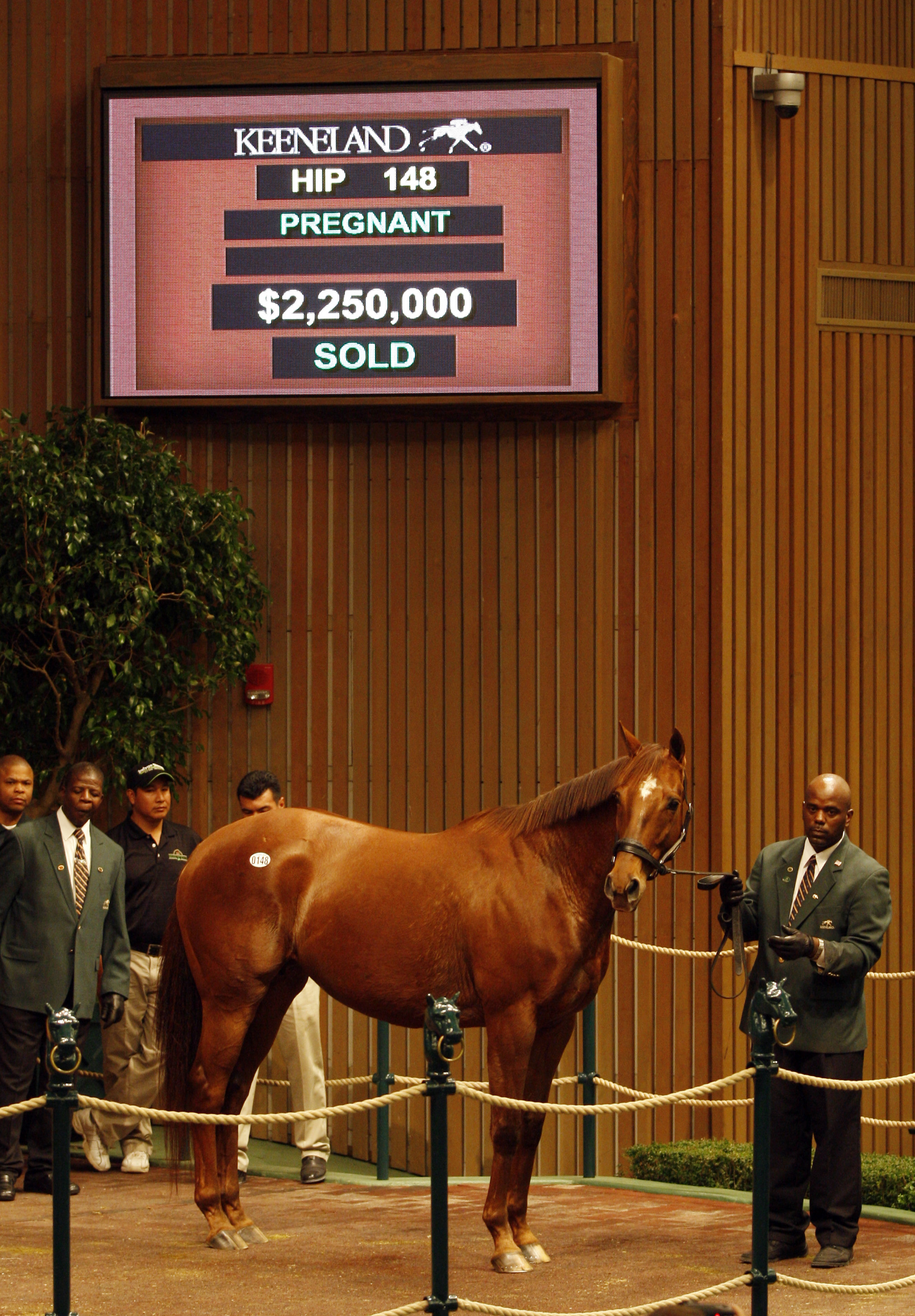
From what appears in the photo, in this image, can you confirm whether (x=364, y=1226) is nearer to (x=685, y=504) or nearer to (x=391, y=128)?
(x=685, y=504)

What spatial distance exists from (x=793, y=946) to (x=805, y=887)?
45 centimetres

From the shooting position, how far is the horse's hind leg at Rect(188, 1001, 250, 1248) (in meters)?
5.63

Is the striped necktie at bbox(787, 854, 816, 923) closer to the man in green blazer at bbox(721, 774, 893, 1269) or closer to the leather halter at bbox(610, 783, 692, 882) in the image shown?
the man in green blazer at bbox(721, 774, 893, 1269)

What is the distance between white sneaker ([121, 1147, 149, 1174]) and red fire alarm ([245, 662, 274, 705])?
282 centimetres

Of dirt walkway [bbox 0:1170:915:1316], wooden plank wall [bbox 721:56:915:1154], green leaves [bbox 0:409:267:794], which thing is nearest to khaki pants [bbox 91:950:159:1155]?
dirt walkway [bbox 0:1170:915:1316]

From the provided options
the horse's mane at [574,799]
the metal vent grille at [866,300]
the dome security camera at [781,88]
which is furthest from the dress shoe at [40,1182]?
the dome security camera at [781,88]

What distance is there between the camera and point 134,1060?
7.22m

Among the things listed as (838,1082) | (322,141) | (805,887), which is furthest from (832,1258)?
(322,141)

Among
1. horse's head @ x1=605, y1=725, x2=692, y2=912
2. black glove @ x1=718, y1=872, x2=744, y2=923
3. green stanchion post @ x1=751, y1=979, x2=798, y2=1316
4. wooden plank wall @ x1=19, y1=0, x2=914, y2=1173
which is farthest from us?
wooden plank wall @ x1=19, y1=0, x2=914, y2=1173

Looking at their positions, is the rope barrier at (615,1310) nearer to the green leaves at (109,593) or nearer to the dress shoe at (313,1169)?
the dress shoe at (313,1169)

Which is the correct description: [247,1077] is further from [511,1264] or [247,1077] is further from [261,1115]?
[261,1115]

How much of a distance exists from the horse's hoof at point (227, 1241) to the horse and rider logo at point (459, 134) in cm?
576

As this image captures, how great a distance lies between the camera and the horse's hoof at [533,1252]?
539cm

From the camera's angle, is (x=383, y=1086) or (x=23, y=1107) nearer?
(x=23, y=1107)
